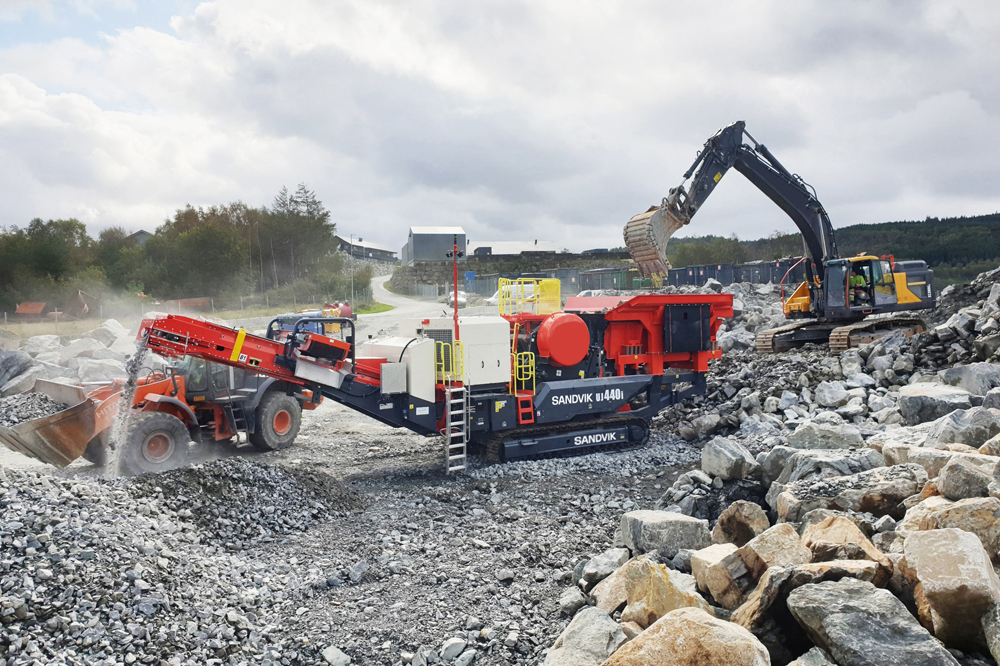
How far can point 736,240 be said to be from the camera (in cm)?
4600

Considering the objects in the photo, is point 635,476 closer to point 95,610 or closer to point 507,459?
point 507,459

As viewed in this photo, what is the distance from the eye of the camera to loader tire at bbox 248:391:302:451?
10867mm

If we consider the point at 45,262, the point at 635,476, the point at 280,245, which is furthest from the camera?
the point at 280,245

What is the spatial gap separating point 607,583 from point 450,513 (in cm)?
314

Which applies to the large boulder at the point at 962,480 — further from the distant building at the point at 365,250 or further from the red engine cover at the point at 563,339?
the distant building at the point at 365,250

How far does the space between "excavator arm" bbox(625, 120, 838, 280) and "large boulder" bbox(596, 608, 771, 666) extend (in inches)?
350

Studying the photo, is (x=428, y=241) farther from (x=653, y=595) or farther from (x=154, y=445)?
(x=653, y=595)

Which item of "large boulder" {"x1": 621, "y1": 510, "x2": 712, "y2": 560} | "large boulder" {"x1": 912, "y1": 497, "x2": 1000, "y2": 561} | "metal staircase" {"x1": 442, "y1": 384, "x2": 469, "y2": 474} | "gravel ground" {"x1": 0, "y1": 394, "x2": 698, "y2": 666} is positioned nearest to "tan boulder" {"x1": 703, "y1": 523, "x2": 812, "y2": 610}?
"large boulder" {"x1": 912, "y1": 497, "x2": 1000, "y2": 561}

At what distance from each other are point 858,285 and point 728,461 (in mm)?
9152

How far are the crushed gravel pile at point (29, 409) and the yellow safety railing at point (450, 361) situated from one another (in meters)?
5.71

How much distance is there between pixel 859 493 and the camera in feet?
17.3

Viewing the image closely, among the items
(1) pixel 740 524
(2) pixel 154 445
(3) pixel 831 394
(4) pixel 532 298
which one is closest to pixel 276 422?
(2) pixel 154 445

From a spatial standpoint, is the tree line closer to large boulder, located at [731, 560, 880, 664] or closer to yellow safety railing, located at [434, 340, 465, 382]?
yellow safety railing, located at [434, 340, 465, 382]

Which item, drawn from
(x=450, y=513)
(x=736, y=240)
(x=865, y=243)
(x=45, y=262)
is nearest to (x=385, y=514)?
(x=450, y=513)
